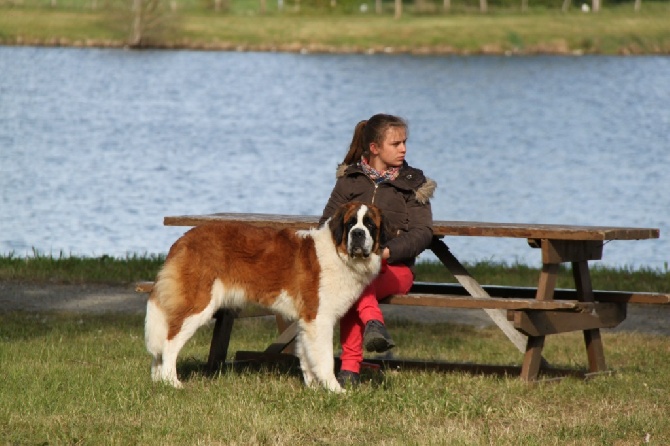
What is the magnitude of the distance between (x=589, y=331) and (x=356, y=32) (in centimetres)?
6634

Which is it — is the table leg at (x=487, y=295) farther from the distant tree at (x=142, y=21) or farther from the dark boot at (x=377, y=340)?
the distant tree at (x=142, y=21)

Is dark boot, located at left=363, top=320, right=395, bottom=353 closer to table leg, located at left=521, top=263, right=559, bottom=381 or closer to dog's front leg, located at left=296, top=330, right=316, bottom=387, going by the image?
dog's front leg, located at left=296, top=330, right=316, bottom=387

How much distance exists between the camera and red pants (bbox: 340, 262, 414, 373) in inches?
316

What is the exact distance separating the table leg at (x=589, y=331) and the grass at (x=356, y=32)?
61307mm

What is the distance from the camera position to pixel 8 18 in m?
71.9

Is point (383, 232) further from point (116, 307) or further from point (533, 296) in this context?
point (116, 307)

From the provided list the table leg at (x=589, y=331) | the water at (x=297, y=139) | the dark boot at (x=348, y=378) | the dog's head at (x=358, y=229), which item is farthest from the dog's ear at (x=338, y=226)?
the water at (x=297, y=139)

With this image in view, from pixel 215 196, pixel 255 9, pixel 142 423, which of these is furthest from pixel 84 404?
pixel 255 9

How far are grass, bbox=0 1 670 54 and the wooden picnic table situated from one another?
60.8 m

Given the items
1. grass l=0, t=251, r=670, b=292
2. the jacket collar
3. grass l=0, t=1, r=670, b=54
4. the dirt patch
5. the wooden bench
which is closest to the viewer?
the wooden bench

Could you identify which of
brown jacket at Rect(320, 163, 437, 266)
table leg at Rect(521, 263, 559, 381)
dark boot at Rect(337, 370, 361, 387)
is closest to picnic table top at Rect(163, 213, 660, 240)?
brown jacket at Rect(320, 163, 437, 266)

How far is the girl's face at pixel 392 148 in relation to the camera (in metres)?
8.25

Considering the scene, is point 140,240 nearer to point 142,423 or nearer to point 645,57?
point 142,423

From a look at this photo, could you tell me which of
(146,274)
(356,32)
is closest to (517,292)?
(146,274)
